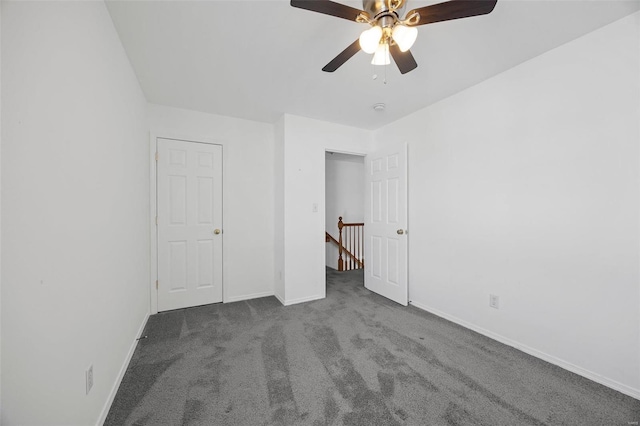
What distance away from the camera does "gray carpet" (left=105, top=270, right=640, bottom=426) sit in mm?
1468

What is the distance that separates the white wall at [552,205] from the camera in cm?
166

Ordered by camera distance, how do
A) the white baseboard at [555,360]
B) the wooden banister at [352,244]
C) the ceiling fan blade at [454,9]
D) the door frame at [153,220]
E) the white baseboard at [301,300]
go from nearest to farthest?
the ceiling fan blade at [454,9] < the white baseboard at [555,360] < the door frame at [153,220] < the white baseboard at [301,300] < the wooden banister at [352,244]

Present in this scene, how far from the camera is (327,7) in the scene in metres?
1.27

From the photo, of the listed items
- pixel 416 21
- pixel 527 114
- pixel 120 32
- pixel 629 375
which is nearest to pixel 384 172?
pixel 527 114

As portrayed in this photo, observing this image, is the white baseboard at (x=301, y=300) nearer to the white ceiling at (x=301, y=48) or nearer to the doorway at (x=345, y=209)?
the doorway at (x=345, y=209)

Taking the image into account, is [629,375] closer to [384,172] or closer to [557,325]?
[557,325]

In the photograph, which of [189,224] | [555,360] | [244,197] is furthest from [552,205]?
[189,224]

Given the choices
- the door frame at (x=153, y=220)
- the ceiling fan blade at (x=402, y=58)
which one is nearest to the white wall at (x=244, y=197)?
the door frame at (x=153, y=220)

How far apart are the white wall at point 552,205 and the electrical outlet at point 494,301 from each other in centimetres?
4

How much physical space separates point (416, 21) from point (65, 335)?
2.22 meters

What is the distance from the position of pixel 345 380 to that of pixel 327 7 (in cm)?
226

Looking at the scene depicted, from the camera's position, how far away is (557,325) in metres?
1.94

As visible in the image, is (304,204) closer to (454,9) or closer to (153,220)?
(153,220)

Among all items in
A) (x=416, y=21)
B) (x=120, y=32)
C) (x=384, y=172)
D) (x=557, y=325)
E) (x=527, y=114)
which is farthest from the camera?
(x=384, y=172)
